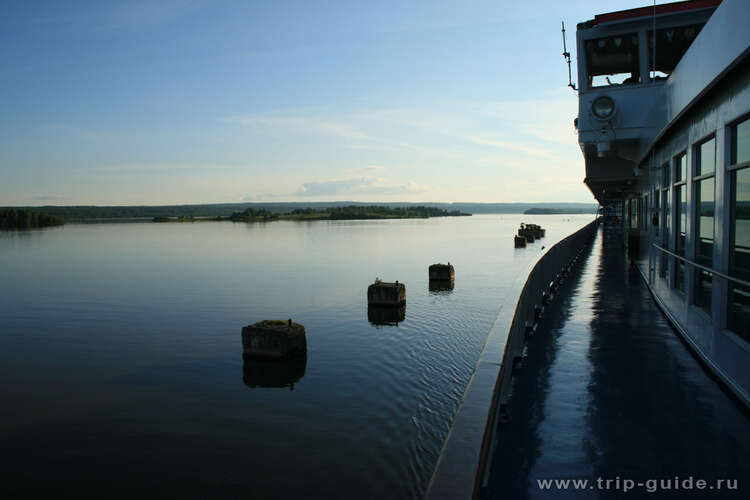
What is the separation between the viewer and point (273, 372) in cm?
1316

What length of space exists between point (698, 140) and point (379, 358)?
9.24 metres

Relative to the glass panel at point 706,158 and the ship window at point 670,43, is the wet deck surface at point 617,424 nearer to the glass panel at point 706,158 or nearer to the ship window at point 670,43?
the glass panel at point 706,158

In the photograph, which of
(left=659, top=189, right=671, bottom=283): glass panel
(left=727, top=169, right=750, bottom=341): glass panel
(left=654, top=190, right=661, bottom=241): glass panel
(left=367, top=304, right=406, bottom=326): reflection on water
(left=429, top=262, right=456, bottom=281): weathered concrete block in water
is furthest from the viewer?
(left=429, top=262, right=456, bottom=281): weathered concrete block in water

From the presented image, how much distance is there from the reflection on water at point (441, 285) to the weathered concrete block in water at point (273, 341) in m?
13.3

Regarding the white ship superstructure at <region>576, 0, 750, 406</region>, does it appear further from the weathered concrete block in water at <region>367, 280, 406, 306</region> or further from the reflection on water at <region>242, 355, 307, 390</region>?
the weathered concrete block in water at <region>367, 280, 406, 306</region>

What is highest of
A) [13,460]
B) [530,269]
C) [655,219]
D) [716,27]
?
[716,27]

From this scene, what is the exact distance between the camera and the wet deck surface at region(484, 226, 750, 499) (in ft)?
13.2

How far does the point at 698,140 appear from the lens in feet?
23.1

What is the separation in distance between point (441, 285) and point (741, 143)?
22.3 meters

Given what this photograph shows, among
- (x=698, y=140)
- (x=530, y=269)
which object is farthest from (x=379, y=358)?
(x=698, y=140)

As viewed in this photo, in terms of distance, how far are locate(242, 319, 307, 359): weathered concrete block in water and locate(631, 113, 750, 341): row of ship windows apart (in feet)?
27.9

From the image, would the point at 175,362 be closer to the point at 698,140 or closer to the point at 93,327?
the point at 93,327

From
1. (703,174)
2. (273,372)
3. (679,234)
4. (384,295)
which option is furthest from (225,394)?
(384,295)

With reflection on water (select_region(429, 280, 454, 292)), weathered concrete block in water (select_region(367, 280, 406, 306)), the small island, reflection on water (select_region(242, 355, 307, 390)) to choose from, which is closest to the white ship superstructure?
reflection on water (select_region(242, 355, 307, 390))
